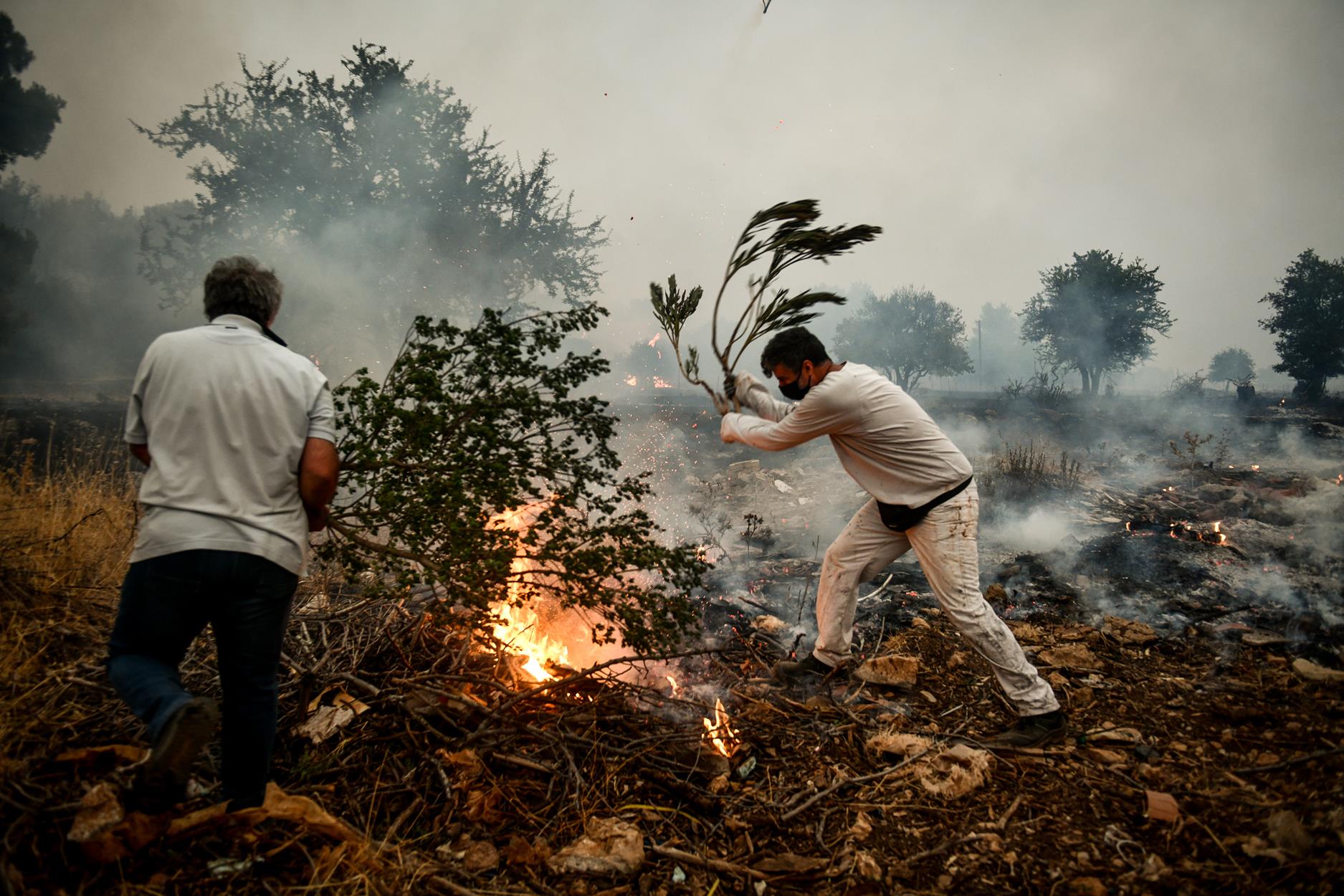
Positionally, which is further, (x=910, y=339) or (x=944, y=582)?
(x=910, y=339)

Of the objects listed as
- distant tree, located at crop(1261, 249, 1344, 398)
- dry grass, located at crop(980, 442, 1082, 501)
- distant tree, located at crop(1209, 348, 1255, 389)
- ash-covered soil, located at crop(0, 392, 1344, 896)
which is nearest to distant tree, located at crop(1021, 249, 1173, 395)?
distant tree, located at crop(1261, 249, 1344, 398)

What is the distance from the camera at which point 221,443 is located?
1954mm

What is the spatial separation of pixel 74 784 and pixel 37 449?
11.1 meters

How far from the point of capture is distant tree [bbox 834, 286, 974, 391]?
37.5 m

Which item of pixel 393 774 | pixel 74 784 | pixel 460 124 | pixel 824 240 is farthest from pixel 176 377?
pixel 460 124

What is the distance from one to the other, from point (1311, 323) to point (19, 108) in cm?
4436

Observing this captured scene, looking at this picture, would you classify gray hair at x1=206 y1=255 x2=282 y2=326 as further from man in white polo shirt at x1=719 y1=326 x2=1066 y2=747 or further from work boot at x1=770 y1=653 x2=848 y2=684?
work boot at x1=770 y1=653 x2=848 y2=684

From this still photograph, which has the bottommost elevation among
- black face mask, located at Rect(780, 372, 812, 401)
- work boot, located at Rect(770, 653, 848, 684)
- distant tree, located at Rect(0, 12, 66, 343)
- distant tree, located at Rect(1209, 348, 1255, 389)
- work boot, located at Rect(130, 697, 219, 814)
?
work boot, located at Rect(770, 653, 848, 684)

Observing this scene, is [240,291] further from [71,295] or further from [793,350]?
[71,295]

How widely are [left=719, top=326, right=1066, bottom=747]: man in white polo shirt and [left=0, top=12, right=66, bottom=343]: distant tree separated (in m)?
20.3

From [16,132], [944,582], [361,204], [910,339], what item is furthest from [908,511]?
[910,339]

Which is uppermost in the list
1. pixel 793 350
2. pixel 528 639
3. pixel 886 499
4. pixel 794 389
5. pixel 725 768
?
pixel 793 350

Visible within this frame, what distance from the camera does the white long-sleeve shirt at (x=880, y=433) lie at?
322 cm

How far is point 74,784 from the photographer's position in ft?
6.88
